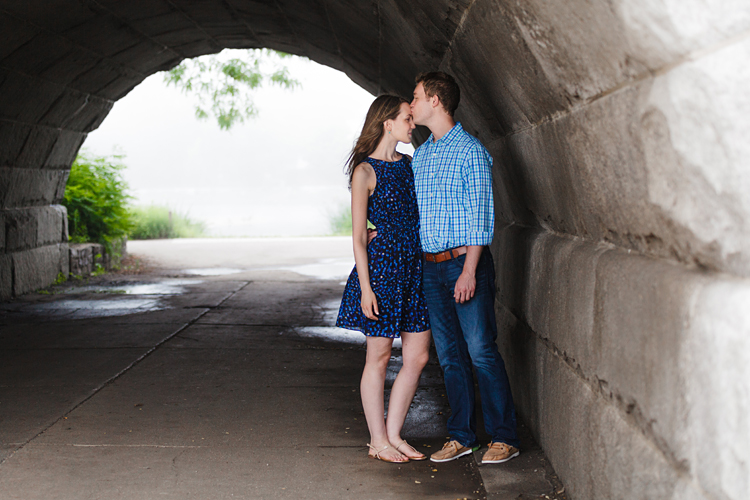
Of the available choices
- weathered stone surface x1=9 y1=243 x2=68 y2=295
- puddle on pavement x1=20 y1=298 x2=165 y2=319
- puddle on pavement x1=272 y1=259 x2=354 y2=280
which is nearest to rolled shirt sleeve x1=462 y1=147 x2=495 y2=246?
puddle on pavement x1=20 y1=298 x2=165 y2=319

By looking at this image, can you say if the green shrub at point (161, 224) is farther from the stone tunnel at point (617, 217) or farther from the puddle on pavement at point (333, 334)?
the stone tunnel at point (617, 217)

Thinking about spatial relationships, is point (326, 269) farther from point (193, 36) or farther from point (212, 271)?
point (193, 36)

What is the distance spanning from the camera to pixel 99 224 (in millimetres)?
11992

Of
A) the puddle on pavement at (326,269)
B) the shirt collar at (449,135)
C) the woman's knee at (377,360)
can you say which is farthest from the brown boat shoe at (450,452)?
the puddle on pavement at (326,269)

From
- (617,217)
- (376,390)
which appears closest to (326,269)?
(376,390)

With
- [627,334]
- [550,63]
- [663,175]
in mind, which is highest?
[550,63]

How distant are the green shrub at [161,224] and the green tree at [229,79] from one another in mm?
3682

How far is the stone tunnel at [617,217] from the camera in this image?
162 centimetres

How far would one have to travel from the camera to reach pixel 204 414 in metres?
4.30

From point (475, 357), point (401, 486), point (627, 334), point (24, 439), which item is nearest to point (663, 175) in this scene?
point (627, 334)

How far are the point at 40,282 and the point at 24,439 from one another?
6.30 m

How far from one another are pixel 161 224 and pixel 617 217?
18402 mm

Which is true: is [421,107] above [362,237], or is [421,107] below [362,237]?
above

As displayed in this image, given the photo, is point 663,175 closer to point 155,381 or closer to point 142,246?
Result: point 155,381
